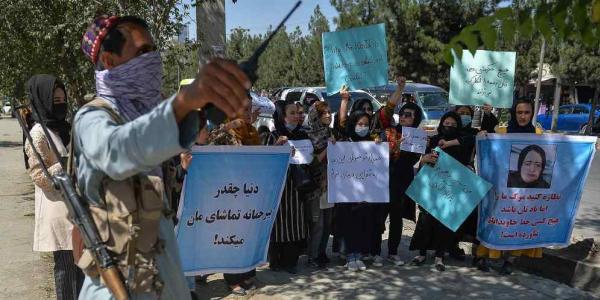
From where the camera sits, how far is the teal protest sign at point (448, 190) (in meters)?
5.19

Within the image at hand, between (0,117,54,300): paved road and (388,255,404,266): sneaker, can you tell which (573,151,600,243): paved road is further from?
(0,117,54,300): paved road

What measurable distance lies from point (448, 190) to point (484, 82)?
119cm

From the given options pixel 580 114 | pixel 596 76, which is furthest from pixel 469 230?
pixel 580 114

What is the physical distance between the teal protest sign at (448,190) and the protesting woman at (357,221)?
51cm

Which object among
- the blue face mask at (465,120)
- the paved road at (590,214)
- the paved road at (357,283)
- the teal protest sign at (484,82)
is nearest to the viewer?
the paved road at (357,283)

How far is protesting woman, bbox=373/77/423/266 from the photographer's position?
5.63 metres

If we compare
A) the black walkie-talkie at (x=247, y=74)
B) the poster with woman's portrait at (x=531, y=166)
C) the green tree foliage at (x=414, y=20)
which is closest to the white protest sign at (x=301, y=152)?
the poster with woman's portrait at (x=531, y=166)

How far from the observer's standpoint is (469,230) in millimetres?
5598

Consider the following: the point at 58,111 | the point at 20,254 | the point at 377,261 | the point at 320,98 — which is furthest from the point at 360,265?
the point at 320,98

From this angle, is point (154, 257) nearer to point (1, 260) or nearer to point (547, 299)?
point (547, 299)

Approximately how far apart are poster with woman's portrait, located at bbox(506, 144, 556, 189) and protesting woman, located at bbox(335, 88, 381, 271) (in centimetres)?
129

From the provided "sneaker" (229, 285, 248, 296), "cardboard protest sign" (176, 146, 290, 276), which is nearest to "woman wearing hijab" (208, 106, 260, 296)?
"sneaker" (229, 285, 248, 296)

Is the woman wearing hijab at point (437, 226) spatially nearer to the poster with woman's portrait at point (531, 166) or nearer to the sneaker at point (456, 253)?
the sneaker at point (456, 253)

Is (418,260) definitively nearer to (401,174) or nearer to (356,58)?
(401,174)
